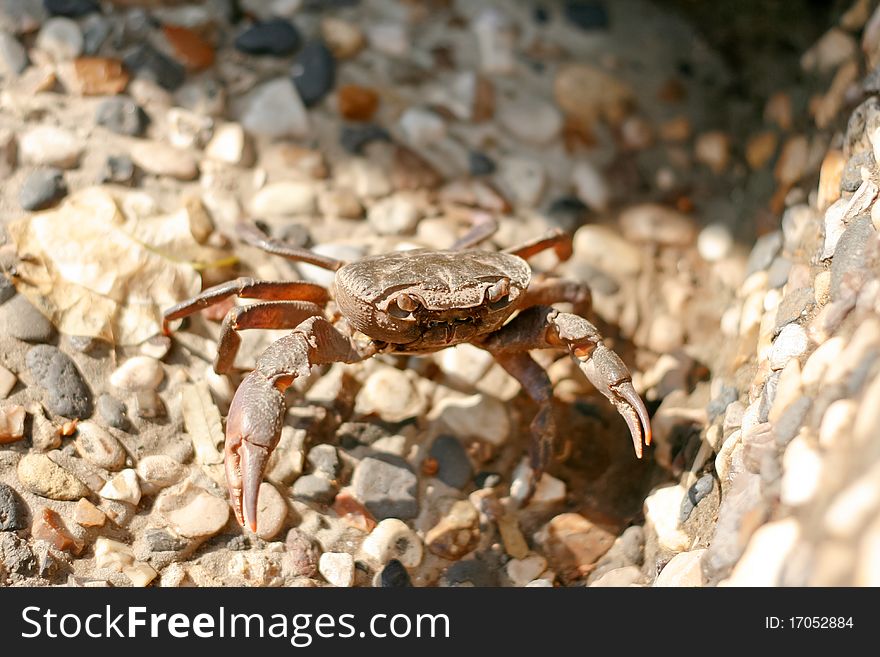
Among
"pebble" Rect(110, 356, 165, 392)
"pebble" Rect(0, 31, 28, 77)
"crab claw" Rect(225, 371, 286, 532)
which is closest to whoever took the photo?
"crab claw" Rect(225, 371, 286, 532)

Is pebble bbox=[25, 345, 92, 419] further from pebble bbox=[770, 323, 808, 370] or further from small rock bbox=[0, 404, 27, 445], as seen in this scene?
pebble bbox=[770, 323, 808, 370]

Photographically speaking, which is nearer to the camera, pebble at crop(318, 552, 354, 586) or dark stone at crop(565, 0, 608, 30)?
pebble at crop(318, 552, 354, 586)

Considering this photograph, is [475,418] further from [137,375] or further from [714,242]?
[714,242]

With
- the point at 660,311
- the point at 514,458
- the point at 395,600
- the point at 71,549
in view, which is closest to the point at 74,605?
the point at 71,549

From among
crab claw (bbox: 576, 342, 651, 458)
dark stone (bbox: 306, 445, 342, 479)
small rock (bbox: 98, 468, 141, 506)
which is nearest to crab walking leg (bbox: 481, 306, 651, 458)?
crab claw (bbox: 576, 342, 651, 458)

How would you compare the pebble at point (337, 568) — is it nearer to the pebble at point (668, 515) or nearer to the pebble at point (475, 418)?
the pebble at point (475, 418)

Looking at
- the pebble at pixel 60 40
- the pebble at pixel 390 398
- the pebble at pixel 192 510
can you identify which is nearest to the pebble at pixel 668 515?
the pebble at pixel 390 398

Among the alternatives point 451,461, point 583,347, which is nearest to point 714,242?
point 583,347
